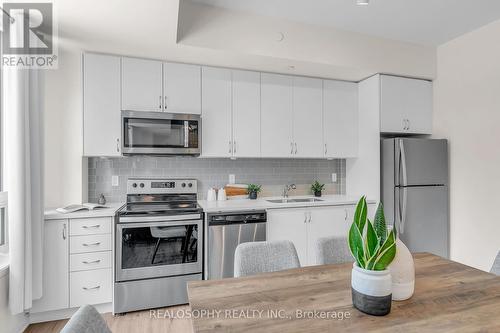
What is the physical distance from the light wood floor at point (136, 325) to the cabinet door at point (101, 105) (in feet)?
4.69

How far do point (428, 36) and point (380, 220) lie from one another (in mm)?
2902

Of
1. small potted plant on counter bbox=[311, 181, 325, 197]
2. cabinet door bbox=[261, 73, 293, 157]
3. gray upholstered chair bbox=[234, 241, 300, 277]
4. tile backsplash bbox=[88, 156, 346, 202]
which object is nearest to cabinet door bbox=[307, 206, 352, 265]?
small potted plant on counter bbox=[311, 181, 325, 197]

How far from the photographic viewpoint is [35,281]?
211 cm

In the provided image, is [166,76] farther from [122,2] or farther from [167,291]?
[167,291]

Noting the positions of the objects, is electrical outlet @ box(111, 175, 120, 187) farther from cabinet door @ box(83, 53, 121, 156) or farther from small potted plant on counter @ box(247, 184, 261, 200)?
small potted plant on counter @ box(247, 184, 261, 200)

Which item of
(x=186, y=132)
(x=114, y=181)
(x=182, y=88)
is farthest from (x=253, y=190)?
(x=114, y=181)

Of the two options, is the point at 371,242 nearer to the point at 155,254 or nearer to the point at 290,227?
the point at 290,227

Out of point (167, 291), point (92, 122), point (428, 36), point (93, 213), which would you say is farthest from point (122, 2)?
point (428, 36)

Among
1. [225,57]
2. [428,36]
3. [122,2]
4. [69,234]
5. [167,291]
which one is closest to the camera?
[122,2]

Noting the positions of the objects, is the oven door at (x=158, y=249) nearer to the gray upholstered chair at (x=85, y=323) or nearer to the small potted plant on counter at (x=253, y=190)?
the small potted plant on counter at (x=253, y=190)

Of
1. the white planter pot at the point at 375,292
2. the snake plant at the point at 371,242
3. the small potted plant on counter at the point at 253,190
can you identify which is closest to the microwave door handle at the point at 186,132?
the small potted plant on counter at the point at 253,190

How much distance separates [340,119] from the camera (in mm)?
3381

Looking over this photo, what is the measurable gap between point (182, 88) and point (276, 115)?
1.05 metres

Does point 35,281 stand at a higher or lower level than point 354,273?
lower
